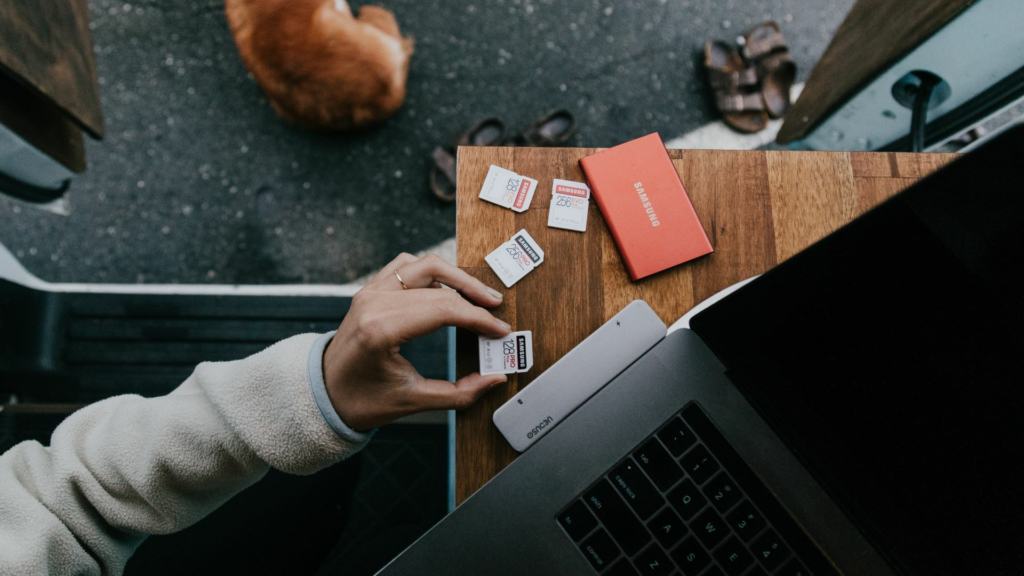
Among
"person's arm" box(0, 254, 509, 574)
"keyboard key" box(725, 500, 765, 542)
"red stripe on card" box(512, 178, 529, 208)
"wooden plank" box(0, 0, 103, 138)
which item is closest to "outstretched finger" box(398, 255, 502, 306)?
"person's arm" box(0, 254, 509, 574)

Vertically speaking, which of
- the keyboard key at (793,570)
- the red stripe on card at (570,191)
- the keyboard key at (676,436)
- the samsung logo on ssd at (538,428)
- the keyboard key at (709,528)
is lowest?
the keyboard key at (793,570)

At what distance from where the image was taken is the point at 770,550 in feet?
1.99

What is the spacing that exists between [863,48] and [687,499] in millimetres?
834

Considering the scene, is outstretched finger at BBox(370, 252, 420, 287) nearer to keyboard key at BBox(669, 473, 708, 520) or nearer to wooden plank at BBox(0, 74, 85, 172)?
keyboard key at BBox(669, 473, 708, 520)

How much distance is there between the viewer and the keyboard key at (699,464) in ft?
2.05

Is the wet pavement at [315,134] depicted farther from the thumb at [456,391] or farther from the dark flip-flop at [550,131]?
the thumb at [456,391]

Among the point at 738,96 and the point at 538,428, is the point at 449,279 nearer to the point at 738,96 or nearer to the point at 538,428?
the point at 538,428

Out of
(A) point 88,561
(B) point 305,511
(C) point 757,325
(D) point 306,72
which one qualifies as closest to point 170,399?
(A) point 88,561

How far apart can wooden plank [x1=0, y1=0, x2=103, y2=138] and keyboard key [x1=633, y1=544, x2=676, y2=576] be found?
1.02 m

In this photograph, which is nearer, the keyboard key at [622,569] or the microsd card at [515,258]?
the keyboard key at [622,569]

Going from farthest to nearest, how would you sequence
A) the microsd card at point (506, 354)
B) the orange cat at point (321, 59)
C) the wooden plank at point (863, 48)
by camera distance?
the orange cat at point (321, 59) → the wooden plank at point (863, 48) → the microsd card at point (506, 354)

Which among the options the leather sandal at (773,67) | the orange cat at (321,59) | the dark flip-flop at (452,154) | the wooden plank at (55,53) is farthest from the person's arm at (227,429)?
the leather sandal at (773,67)

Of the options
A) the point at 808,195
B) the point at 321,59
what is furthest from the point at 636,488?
the point at 321,59

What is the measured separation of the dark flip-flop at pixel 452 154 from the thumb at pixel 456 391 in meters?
0.86
